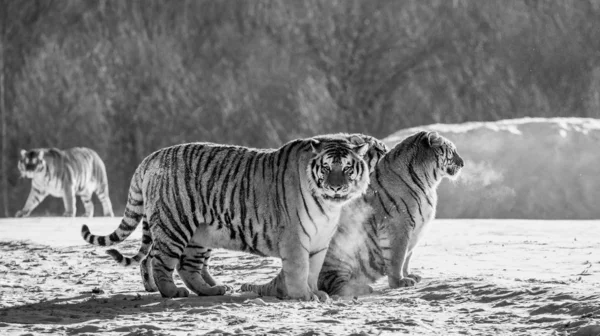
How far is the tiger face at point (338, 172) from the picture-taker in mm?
6871

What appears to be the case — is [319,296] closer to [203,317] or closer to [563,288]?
[203,317]

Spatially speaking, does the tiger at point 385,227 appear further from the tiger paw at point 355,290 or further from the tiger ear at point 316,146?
the tiger ear at point 316,146

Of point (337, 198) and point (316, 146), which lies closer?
point (337, 198)

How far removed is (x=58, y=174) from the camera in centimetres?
1725

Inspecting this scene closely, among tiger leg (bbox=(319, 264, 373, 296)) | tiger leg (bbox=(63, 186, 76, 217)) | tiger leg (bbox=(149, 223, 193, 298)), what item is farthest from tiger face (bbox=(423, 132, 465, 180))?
tiger leg (bbox=(63, 186, 76, 217))

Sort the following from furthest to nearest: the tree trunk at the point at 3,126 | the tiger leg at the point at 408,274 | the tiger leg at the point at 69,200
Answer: the tree trunk at the point at 3,126 < the tiger leg at the point at 69,200 < the tiger leg at the point at 408,274

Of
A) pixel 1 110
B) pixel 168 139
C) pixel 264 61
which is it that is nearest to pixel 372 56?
pixel 264 61

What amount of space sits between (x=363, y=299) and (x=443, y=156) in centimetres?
137

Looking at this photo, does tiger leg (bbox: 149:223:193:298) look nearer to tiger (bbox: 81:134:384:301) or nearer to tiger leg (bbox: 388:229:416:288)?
tiger (bbox: 81:134:384:301)

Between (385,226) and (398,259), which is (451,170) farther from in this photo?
(398,259)

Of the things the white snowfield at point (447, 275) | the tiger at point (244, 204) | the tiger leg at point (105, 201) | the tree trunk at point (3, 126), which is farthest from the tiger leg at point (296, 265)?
the tree trunk at point (3, 126)

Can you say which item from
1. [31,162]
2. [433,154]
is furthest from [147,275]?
[31,162]

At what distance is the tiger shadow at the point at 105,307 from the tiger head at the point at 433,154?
1.54 metres

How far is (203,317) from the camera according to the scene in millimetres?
6441
